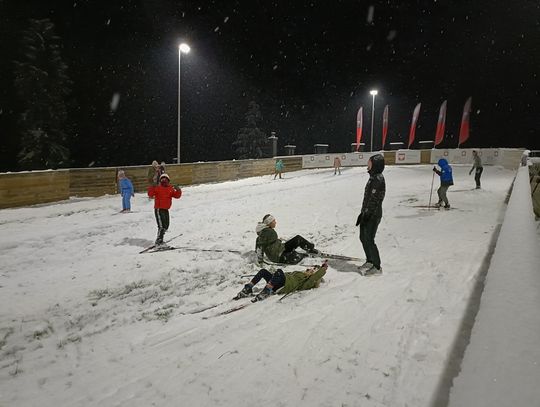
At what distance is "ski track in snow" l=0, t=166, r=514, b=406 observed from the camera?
12.8 feet

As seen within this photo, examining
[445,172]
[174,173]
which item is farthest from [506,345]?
[174,173]

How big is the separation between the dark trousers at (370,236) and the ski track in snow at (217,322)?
39 centimetres

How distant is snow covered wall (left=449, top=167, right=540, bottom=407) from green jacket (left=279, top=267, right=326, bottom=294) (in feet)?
10.4

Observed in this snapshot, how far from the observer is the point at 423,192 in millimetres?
19375

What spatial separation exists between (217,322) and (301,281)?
1672mm

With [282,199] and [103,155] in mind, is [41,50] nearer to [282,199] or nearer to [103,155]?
[103,155]

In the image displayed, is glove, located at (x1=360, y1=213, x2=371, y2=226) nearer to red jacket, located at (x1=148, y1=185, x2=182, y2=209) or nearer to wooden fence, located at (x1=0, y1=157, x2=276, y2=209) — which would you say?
red jacket, located at (x1=148, y1=185, x2=182, y2=209)

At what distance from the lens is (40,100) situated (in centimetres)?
3659

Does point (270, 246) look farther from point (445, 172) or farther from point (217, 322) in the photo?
point (445, 172)

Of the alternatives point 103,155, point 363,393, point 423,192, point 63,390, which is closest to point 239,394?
point 363,393

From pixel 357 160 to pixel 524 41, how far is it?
51.7 meters

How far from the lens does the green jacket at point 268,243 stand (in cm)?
780

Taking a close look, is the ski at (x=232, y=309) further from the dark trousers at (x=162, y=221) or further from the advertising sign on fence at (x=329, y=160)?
the advertising sign on fence at (x=329, y=160)

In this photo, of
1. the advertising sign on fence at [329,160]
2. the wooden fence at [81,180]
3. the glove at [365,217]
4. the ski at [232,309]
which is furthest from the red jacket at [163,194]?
the advertising sign on fence at [329,160]
